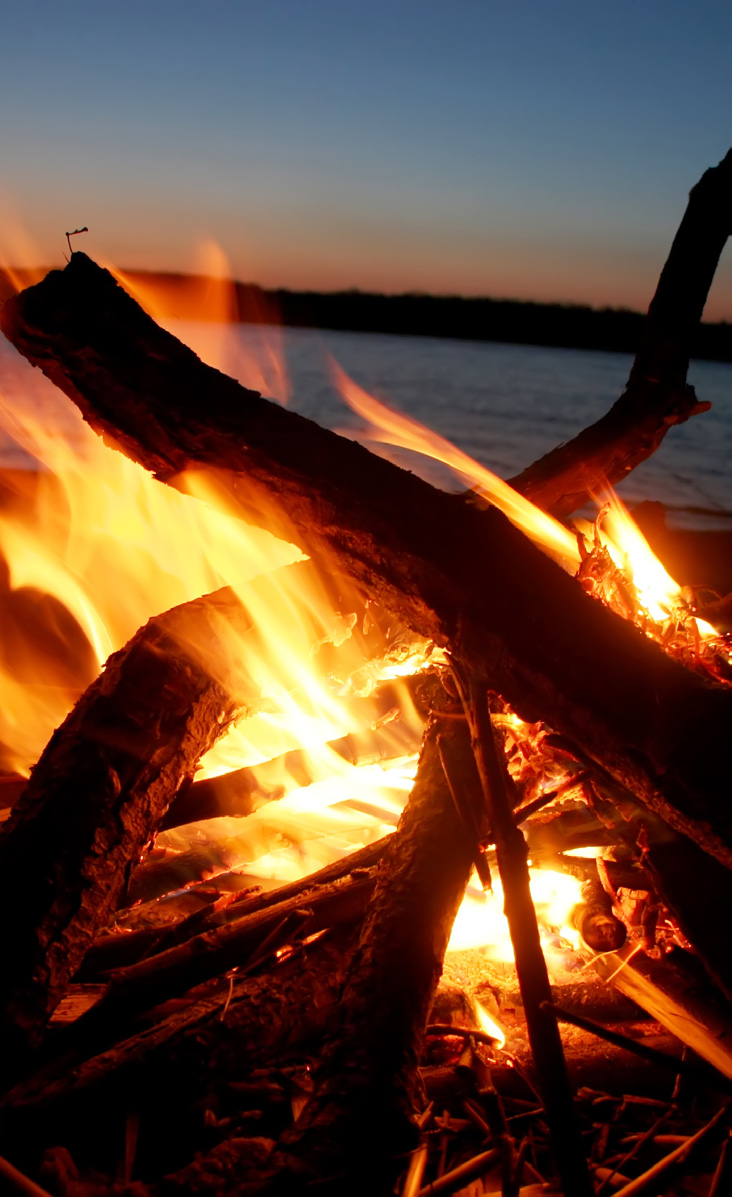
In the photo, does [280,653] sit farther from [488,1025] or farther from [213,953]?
[488,1025]

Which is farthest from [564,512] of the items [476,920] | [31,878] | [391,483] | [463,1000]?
[31,878]

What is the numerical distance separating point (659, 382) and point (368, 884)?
2.03 meters

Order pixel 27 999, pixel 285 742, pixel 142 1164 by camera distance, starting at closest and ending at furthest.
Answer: pixel 142 1164 < pixel 27 999 < pixel 285 742

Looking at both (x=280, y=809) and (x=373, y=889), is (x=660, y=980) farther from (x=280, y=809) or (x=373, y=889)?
(x=280, y=809)

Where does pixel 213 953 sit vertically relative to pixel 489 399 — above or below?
below

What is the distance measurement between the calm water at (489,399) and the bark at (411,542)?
33.8 inches

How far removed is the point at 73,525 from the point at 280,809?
2.39 m

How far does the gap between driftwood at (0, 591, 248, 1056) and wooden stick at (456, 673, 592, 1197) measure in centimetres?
78

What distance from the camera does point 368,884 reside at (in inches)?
85.7

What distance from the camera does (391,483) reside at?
2117mm

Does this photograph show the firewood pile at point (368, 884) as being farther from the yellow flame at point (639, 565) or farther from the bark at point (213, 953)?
the yellow flame at point (639, 565)

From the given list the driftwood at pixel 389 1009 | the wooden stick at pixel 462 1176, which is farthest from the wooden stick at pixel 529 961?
the driftwood at pixel 389 1009

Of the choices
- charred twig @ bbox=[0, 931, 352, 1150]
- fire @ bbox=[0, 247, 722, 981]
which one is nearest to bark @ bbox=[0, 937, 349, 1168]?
charred twig @ bbox=[0, 931, 352, 1150]

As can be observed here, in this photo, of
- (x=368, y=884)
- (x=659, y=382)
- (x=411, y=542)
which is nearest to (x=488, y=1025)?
(x=368, y=884)
